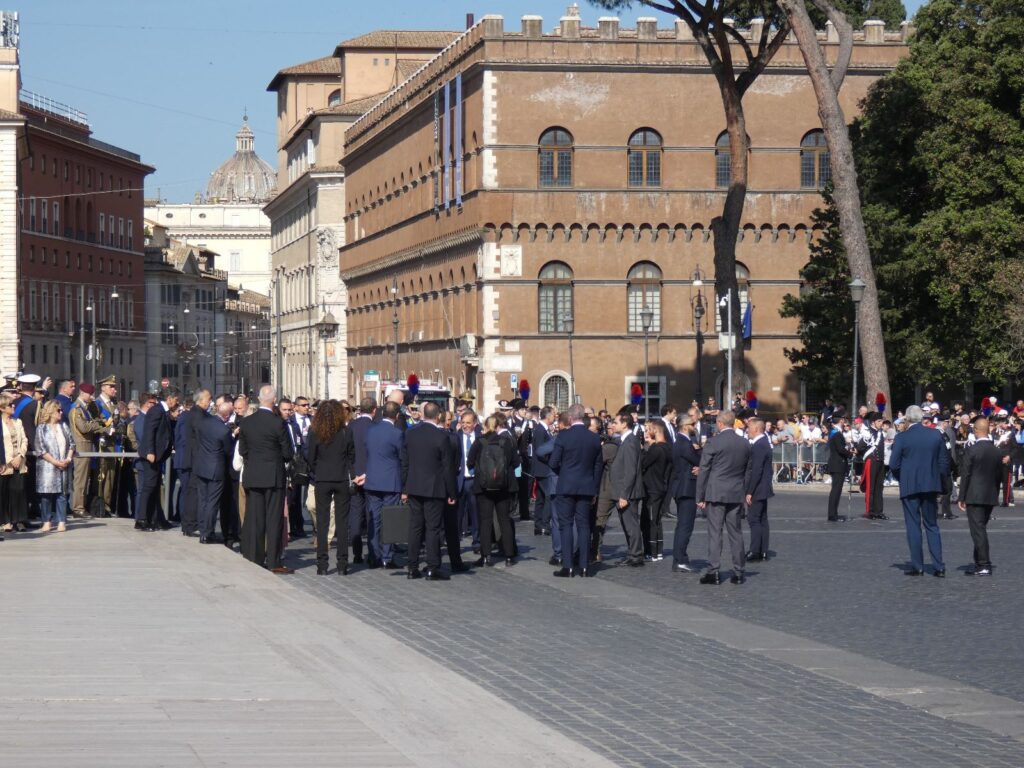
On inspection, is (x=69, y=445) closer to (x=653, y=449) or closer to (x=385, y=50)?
(x=653, y=449)

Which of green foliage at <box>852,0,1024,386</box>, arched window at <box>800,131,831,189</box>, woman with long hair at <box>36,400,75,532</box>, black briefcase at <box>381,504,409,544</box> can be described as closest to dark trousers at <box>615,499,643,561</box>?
black briefcase at <box>381,504,409,544</box>

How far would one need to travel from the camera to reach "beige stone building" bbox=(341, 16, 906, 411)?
233 ft

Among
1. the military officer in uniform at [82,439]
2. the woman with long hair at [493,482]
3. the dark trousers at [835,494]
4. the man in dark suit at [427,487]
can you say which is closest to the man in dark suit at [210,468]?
the woman with long hair at [493,482]

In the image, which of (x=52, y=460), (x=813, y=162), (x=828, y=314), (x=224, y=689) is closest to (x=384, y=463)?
(x=52, y=460)

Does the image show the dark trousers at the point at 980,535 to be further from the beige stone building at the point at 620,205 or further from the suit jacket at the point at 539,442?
the beige stone building at the point at 620,205

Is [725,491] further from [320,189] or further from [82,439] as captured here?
[320,189]

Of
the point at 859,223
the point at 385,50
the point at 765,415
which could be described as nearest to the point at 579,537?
the point at 859,223

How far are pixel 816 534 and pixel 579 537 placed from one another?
8341 millimetres

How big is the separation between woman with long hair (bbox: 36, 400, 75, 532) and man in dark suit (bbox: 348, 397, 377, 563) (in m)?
4.15

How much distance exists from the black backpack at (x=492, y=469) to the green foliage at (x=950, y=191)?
32.0m

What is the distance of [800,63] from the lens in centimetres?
7175

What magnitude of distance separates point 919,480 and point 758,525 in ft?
8.95

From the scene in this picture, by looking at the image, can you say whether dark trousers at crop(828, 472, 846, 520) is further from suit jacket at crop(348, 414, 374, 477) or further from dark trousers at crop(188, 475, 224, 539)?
suit jacket at crop(348, 414, 374, 477)

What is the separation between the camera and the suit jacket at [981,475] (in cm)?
2123
